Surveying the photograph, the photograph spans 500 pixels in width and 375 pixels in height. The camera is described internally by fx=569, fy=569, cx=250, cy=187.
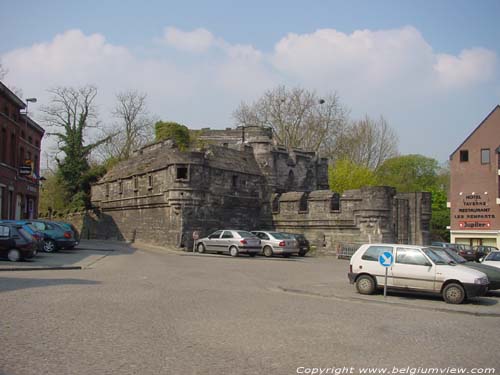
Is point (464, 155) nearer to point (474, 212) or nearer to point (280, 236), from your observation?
point (474, 212)

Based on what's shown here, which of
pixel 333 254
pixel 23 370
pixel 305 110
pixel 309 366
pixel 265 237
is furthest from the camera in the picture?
pixel 305 110

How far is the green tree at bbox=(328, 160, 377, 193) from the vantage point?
56.2 m

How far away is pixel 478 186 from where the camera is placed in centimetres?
4828

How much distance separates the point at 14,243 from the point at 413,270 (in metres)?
14.1

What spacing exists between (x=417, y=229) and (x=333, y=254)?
5693mm

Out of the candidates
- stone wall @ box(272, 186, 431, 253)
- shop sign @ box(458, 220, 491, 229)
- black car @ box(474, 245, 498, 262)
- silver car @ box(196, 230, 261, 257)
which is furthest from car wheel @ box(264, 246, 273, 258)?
shop sign @ box(458, 220, 491, 229)

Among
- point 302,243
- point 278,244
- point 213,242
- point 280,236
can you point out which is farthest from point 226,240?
point 302,243

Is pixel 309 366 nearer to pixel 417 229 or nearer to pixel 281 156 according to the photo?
pixel 417 229

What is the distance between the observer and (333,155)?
2515 inches

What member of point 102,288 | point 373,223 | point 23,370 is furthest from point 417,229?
point 23,370

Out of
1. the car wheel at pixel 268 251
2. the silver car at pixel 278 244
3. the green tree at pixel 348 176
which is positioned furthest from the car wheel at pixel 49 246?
the green tree at pixel 348 176

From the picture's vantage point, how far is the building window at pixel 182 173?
33.9 meters

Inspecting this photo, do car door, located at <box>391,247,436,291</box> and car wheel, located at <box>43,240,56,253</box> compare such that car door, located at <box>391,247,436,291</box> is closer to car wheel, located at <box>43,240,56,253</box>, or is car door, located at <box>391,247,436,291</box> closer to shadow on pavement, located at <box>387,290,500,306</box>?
shadow on pavement, located at <box>387,290,500,306</box>

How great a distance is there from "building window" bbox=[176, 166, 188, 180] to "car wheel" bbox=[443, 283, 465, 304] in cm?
2184
